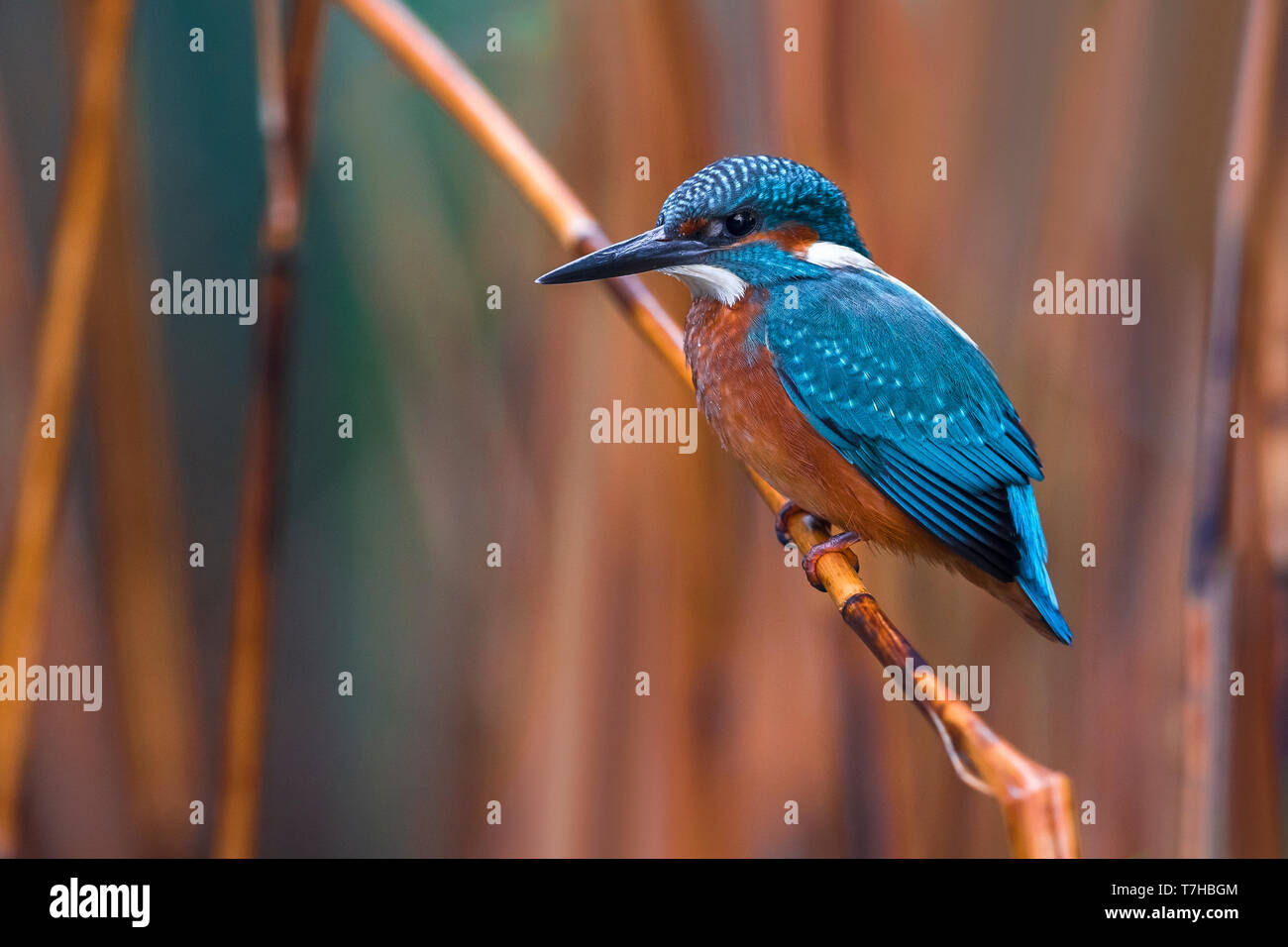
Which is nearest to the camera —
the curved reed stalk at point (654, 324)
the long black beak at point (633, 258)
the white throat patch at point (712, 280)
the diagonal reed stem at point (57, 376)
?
the curved reed stalk at point (654, 324)

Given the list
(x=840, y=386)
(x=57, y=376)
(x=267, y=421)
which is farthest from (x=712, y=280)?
(x=57, y=376)

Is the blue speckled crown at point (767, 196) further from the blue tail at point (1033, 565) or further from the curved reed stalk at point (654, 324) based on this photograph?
the blue tail at point (1033, 565)

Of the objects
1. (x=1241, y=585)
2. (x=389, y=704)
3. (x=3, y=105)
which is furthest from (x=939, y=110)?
(x=3, y=105)

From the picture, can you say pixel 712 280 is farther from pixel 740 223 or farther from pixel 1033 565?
pixel 1033 565

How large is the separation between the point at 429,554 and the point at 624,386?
43cm

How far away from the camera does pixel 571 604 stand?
1551 millimetres

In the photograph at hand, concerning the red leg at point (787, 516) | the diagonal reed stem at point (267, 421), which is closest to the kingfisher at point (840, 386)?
the red leg at point (787, 516)

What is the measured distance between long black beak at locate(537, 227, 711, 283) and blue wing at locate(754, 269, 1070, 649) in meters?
0.15

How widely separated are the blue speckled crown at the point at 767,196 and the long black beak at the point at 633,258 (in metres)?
→ 0.03

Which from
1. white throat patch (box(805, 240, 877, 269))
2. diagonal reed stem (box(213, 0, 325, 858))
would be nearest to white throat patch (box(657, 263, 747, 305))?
white throat patch (box(805, 240, 877, 269))

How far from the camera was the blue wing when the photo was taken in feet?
4.41

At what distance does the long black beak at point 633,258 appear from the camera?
1273 mm

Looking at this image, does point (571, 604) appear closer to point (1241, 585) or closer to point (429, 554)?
point (429, 554)
